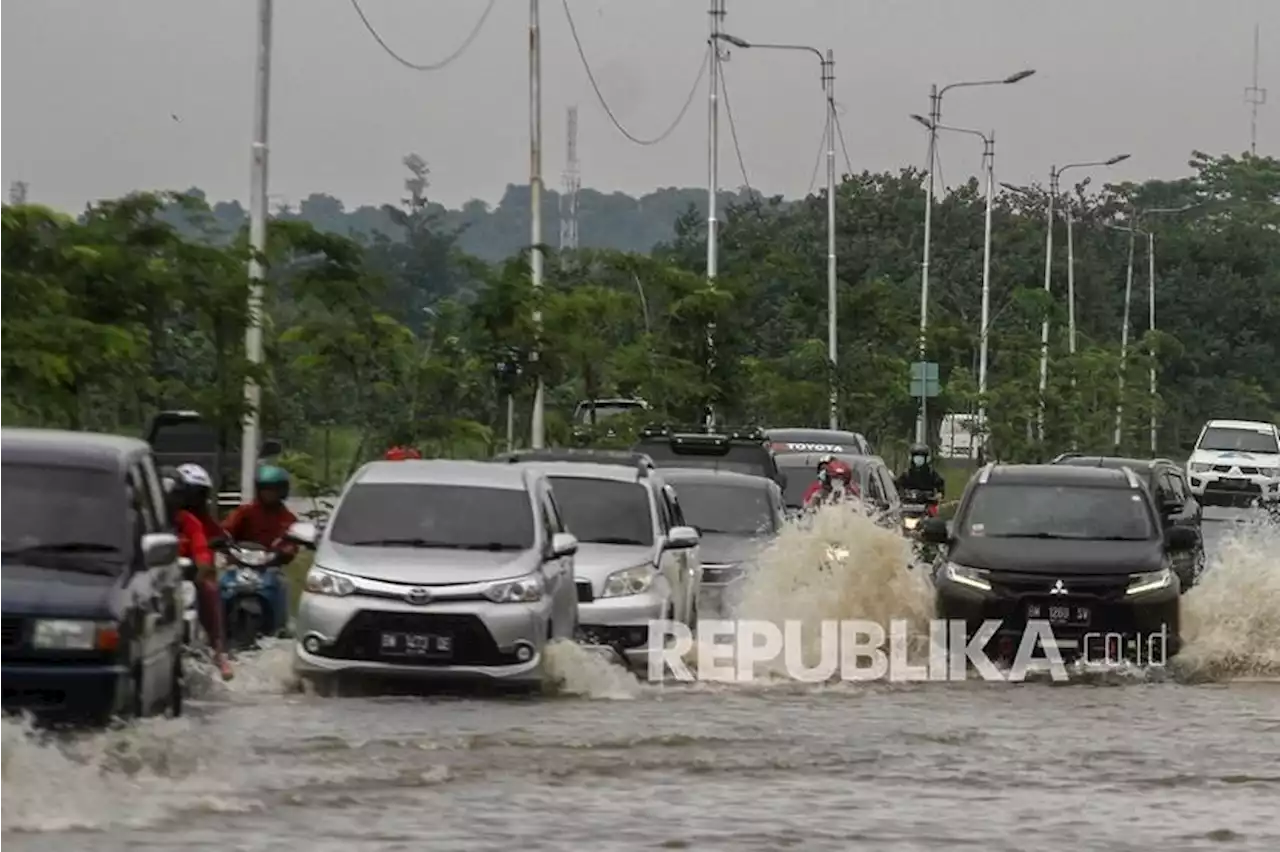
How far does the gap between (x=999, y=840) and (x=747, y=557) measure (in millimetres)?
13160

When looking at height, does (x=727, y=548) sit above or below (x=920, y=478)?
below

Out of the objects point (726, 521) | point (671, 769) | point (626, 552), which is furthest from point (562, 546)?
point (726, 521)

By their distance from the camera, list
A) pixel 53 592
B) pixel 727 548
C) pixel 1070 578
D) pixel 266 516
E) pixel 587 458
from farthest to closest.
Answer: pixel 727 548 < pixel 587 458 < pixel 1070 578 < pixel 266 516 < pixel 53 592

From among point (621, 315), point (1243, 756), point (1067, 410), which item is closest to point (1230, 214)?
point (1067, 410)

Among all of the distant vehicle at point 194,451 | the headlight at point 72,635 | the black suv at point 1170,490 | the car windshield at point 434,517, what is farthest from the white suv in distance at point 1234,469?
the headlight at point 72,635

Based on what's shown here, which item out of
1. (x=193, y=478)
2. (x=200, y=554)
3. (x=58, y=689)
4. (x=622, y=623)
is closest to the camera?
(x=58, y=689)

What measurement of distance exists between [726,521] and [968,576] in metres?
5.33

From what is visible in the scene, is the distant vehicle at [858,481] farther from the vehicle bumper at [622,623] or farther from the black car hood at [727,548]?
the vehicle bumper at [622,623]

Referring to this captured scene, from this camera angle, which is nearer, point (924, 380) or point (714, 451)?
point (714, 451)

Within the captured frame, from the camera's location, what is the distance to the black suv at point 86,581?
12.9 m

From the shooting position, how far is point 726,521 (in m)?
26.0

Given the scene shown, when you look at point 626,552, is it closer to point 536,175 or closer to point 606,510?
point 606,510

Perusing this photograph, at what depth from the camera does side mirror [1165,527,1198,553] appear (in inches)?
837

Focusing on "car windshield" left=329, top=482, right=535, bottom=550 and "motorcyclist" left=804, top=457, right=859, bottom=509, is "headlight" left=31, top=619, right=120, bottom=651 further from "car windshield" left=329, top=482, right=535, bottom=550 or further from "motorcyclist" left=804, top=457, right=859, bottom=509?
"motorcyclist" left=804, top=457, right=859, bottom=509
